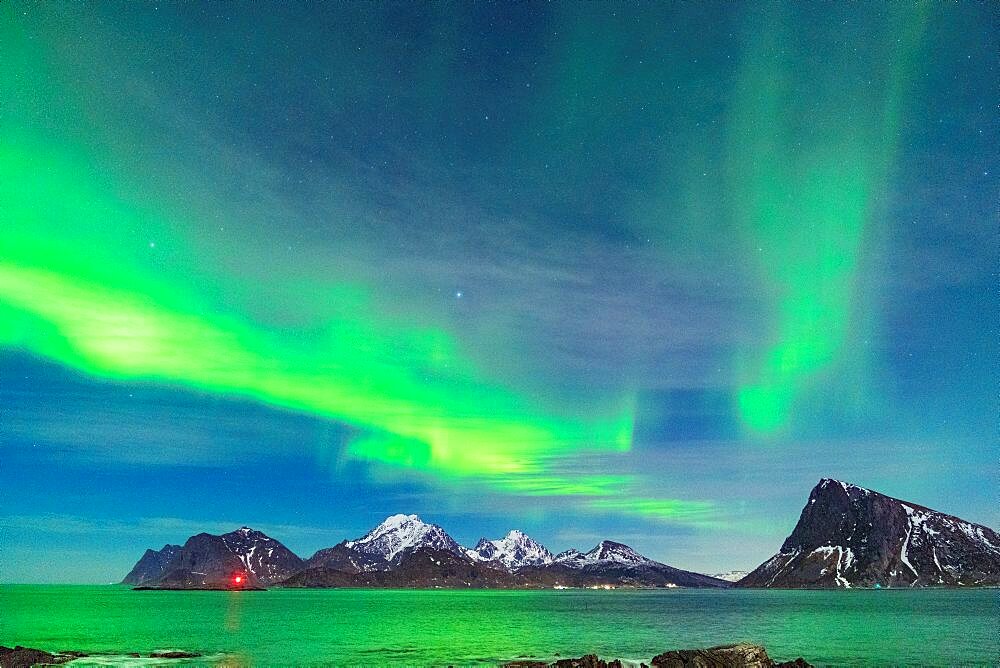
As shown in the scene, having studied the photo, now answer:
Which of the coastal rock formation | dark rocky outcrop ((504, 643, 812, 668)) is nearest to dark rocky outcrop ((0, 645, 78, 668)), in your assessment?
dark rocky outcrop ((504, 643, 812, 668))

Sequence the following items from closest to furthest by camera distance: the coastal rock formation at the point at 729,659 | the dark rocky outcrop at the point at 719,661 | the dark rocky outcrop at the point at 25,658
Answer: the coastal rock formation at the point at 729,659, the dark rocky outcrop at the point at 719,661, the dark rocky outcrop at the point at 25,658

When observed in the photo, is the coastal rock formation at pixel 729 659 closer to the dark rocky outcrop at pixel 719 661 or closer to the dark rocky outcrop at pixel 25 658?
the dark rocky outcrop at pixel 719 661

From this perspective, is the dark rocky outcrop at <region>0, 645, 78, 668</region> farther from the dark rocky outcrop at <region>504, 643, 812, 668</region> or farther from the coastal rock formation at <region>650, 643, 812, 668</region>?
Result: the coastal rock formation at <region>650, 643, 812, 668</region>

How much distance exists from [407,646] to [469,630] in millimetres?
40483

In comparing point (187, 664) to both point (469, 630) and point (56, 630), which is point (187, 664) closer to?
point (469, 630)

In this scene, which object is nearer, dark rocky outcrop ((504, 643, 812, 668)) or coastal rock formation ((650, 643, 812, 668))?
coastal rock formation ((650, 643, 812, 668))

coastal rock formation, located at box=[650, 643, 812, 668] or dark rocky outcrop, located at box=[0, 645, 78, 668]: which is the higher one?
coastal rock formation, located at box=[650, 643, 812, 668]

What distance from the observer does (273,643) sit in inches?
4464

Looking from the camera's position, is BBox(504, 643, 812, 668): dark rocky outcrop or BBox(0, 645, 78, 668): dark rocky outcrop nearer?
BBox(504, 643, 812, 668): dark rocky outcrop

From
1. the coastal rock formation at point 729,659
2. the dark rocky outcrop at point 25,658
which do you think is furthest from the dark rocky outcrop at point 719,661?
the dark rocky outcrop at point 25,658

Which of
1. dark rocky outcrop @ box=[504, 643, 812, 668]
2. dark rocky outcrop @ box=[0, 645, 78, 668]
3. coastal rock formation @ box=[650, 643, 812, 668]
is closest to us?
coastal rock formation @ box=[650, 643, 812, 668]

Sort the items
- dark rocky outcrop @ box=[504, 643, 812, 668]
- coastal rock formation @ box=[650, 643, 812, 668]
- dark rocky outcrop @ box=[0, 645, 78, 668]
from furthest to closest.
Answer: dark rocky outcrop @ box=[0, 645, 78, 668] < dark rocky outcrop @ box=[504, 643, 812, 668] < coastal rock formation @ box=[650, 643, 812, 668]

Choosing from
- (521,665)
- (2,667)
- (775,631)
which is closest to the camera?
(2,667)

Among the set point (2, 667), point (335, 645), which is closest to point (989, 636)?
point (335, 645)
